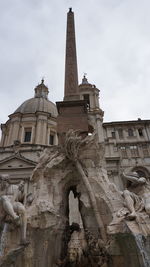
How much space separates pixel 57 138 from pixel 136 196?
1610 centimetres

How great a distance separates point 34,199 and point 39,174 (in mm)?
844

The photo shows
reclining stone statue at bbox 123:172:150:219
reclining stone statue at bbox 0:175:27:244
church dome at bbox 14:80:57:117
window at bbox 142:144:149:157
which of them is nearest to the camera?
reclining stone statue at bbox 0:175:27:244

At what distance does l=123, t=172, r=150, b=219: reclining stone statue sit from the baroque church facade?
25.3ft

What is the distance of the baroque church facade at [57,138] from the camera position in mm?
23109

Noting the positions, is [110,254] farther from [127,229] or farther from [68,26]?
[68,26]

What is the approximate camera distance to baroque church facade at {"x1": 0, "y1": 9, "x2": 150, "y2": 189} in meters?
23.1

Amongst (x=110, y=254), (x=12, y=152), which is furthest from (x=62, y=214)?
(x=12, y=152)

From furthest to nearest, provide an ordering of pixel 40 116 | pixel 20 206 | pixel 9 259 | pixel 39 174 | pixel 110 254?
pixel 40 116 < pixel 39 174 < pixel 20 206 < pixel 110 254 < pixel 9 259

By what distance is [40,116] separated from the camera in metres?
33.2

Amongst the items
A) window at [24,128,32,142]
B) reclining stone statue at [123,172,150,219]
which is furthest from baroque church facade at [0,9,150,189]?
reclining stone statue at [123,172,150,219]

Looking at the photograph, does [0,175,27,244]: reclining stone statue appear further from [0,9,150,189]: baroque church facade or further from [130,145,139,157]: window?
[130,145,139,157]: window

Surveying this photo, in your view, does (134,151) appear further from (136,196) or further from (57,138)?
(136,196)

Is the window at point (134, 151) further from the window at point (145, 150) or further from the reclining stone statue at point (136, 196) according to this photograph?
the reclining stone statue at point (136, 196)

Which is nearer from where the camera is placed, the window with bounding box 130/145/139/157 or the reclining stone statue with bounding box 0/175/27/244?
the reclining stone statue with bounding box 0/175/27/244
